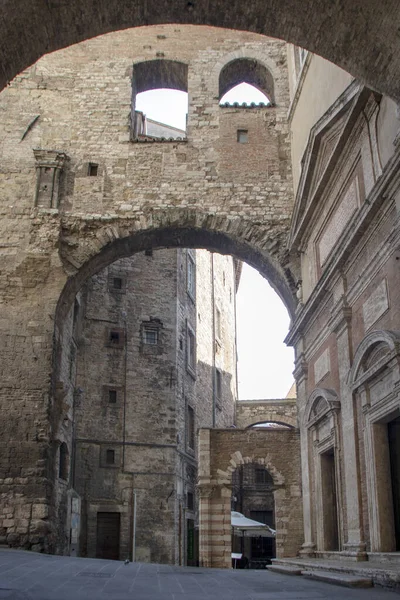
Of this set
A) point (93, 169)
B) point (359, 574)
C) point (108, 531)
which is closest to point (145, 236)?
point (93, 169)

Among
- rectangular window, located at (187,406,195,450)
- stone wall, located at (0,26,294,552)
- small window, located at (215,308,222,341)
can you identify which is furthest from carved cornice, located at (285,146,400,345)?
small window, located at (215,308,222,341)

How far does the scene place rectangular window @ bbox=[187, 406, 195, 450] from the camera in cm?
2272

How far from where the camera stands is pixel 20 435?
12.2 m

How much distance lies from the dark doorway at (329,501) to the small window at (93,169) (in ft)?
25.0

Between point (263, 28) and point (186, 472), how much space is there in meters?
17.3

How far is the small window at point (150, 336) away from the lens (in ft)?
71.2

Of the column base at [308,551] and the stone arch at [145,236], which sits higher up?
the stone arch at [145,236]

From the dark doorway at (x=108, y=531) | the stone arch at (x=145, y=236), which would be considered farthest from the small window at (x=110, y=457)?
the stone arch at (x=145, y=236)

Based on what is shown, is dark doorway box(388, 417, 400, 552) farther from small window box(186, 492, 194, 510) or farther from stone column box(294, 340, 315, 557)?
small window box(186, 492, 194, 510)

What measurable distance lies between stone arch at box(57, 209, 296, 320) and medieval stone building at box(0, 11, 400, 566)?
0.04 m

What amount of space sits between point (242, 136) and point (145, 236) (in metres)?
3.29

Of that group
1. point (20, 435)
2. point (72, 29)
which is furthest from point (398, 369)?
point (20, 435)

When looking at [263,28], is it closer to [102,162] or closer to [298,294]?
[298,294]

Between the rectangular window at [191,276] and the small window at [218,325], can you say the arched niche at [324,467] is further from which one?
the small window at [218,325]
